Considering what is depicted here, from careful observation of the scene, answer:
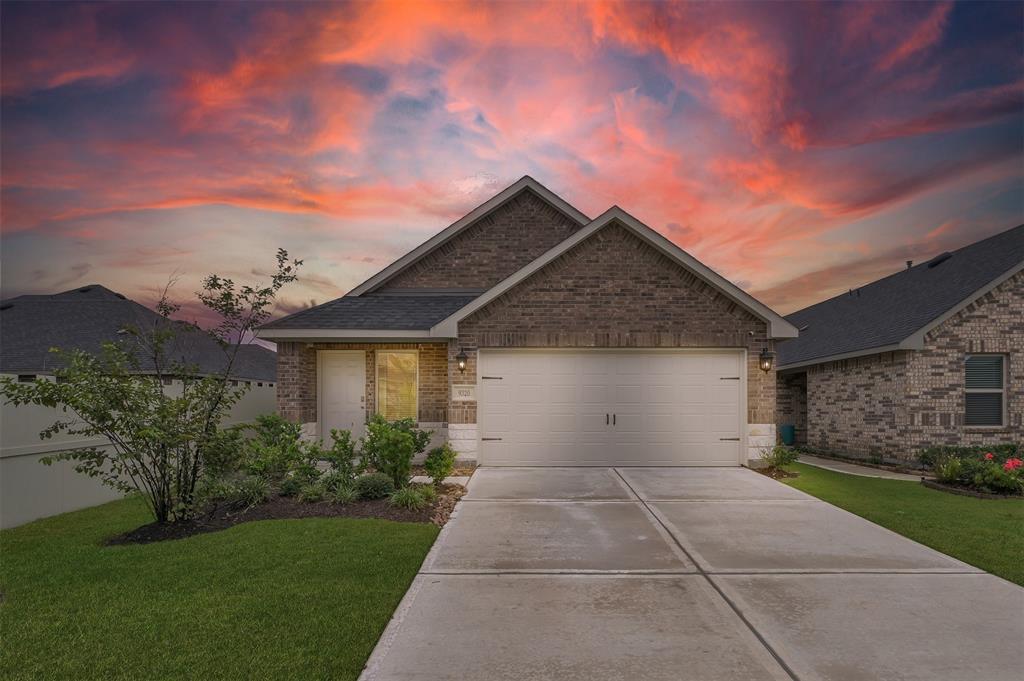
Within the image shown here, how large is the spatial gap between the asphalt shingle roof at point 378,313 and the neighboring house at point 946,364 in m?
11.0

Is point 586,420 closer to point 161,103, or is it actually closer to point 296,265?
point 296,265

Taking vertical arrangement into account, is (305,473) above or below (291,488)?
above

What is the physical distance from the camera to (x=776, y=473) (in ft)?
35.3

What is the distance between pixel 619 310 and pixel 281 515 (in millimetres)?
7728

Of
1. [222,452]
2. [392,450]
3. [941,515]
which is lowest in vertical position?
[941,515]

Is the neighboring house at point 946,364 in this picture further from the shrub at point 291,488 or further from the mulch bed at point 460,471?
the shrub at point 291,488

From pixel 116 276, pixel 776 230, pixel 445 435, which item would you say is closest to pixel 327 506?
pixel 445 435

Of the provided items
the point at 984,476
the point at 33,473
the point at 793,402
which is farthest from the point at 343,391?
the point at 793,402

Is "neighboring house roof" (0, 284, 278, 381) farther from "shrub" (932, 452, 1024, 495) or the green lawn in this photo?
"shrub" (932, 452, 1024, 495)

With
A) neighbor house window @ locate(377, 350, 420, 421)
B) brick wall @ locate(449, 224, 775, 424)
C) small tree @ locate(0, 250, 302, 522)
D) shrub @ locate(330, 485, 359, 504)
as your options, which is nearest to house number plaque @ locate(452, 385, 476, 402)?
brick wall @ locate(449, 224, 775, 424)

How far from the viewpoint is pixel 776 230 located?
55.8ft

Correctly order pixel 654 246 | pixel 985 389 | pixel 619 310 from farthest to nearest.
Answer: pixel 985 389 < pixel 619 310 < pixel 654 246

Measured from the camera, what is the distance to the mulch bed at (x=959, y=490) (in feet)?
29.1

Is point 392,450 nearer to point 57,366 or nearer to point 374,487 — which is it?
point 374,487
